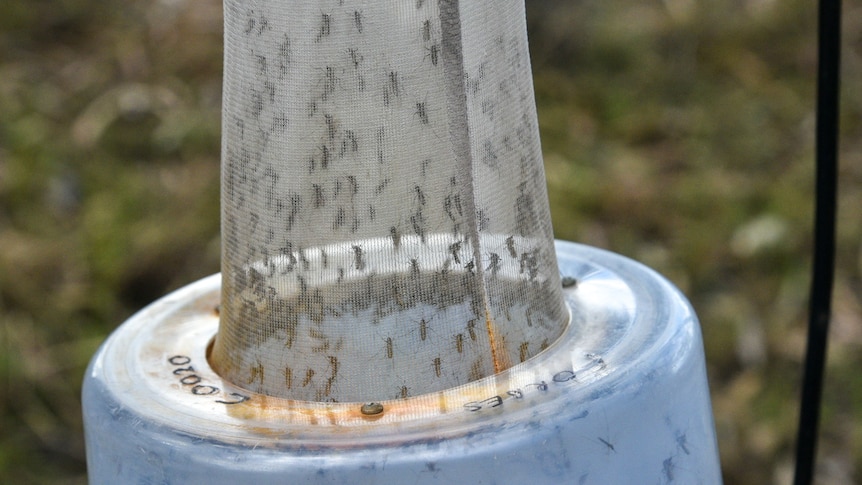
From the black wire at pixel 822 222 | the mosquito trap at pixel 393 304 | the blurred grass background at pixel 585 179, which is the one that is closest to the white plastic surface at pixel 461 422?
the mosquito trap at pixel 393 304

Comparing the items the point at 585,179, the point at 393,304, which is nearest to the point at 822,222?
the point at 393,304

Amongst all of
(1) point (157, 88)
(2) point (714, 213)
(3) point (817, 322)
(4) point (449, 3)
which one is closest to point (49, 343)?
(1) point (157, 88)

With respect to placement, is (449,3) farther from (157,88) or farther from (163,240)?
(157,88)

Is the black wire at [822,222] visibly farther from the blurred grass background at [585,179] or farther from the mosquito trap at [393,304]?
the blurred grass background at [585,179]

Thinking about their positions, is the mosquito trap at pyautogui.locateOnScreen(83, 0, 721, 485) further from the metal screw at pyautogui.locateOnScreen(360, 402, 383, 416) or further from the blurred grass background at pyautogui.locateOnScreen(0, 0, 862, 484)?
the blurred grass background at pyautogui.locateOnScreen(0, 0, 862, 484)

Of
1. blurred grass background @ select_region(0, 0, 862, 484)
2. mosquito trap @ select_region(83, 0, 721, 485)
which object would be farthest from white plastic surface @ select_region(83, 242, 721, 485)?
blurred grass background @ select_region(0, 0, 862, 484)
